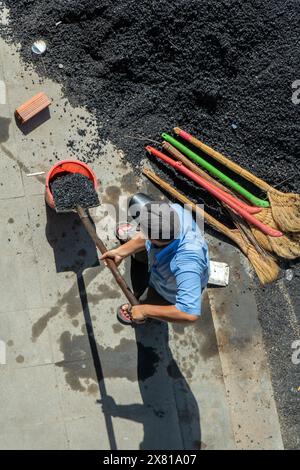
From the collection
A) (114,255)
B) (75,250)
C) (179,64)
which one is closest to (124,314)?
(75,250)

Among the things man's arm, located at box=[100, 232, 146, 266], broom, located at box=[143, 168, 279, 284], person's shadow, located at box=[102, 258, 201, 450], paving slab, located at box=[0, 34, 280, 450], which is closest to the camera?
man's arm, located at box=[100, 232, 146, 266]

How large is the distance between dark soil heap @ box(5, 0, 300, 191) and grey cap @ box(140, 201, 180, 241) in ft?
6.06

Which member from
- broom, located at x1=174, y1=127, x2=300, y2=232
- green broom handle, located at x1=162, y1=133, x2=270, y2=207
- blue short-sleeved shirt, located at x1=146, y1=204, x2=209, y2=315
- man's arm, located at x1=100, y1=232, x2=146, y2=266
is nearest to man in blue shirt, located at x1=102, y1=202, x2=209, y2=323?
blue short-sleeved shirt, located at x1=146, y1=204, x2=209, y2=315

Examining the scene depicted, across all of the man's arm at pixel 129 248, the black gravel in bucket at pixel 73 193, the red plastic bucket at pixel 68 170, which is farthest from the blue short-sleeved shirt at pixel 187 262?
the red plastic bucket at pixel 68 170

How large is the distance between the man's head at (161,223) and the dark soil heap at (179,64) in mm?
1841

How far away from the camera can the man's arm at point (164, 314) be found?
14.5 feet

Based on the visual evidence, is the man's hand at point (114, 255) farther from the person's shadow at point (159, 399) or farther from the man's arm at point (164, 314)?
the person's shadow at point (159, 399)

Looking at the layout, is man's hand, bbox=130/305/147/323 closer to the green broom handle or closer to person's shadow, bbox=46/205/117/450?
person's shadow, bbox=46/205/117/450

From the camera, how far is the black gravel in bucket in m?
5.41

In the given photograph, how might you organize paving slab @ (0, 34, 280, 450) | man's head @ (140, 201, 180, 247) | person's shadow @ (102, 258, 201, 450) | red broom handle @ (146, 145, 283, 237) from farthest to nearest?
1. red broom handle @ (146, 145, 283, 237)
2. person's shadow @ (102, 258, 201, 450)
3. paving slab @ (0, 34, 280, 450)
4. man's head @ (140, 201, 180, 247)

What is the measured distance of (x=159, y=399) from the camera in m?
5.88

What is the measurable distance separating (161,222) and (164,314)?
809mm

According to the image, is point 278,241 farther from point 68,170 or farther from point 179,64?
point 68,170
